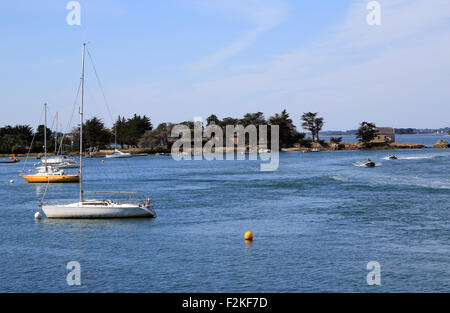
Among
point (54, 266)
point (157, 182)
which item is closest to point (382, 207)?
point (54, 266)

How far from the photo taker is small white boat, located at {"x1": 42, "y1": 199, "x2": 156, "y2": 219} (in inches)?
2108

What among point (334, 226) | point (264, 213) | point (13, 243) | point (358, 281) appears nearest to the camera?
point (358, 281)

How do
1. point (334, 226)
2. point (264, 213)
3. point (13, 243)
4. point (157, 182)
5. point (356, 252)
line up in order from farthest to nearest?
point (157, 182), point (264, 213), point (334, 226), point (13, 243), point (356, 252)

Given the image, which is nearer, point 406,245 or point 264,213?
point 406,245

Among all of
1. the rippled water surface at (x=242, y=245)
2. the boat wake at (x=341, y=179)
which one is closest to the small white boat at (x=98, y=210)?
the rippled water surface at (x=242, y=245)

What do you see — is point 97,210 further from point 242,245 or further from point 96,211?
point 242,245

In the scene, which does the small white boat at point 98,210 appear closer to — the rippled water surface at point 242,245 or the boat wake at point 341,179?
the rippled water surface at point 242,245

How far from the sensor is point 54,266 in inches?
1491

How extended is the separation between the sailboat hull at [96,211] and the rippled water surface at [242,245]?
0.97 metres

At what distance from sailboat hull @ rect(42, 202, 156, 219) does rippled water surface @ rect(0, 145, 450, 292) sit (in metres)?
0.97

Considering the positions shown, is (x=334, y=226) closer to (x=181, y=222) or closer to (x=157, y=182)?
(x=181, y=222)

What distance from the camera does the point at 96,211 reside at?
53.6m

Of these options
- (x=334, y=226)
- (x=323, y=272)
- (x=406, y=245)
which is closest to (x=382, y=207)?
(x=334, y=226)

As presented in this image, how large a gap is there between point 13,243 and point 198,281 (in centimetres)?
2054
